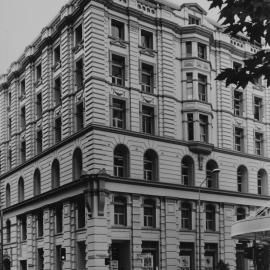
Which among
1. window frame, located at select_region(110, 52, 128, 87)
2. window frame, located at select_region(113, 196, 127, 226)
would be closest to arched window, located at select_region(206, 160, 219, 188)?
window frame, located at select_region(113, 196, 127, 226)

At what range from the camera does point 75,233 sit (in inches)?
1719

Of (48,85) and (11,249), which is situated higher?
(48,85)

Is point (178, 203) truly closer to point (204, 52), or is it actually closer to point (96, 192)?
point (96, 192)

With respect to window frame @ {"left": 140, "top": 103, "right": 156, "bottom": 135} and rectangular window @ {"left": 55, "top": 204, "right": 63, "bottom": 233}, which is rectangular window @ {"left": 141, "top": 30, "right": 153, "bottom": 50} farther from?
rectangular window @ {"left": 55, "top": 204, "right": 63, "bottom": 233}

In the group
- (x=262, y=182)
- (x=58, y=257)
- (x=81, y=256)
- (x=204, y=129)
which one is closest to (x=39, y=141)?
(x=58, y=257)

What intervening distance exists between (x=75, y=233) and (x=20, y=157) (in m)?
16.0

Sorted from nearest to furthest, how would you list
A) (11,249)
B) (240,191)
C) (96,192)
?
(96,192) < (240,191) < (11,249)

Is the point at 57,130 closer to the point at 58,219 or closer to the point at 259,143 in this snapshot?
the point at 58,219

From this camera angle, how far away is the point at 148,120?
152 feet

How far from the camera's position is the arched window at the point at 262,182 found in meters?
54.8

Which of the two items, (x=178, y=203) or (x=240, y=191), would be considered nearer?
(x=178, y=203)

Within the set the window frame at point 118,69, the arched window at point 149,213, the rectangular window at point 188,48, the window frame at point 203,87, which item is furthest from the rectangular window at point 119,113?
the rectangular window at point 188,48

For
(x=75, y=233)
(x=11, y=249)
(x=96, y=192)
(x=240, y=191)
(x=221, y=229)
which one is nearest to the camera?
(x=96, y=192)

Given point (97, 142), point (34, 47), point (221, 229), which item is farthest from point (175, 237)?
point (34, 47)
